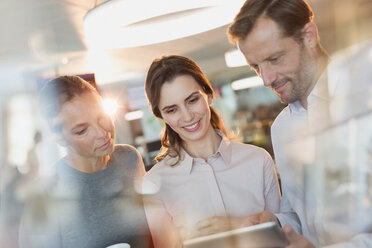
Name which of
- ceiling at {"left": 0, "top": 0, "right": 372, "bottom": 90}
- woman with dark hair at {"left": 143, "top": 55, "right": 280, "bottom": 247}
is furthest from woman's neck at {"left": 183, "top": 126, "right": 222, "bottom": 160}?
ceiling at {"left": 0, "top": 0, "right": 372, "bottom": 90}

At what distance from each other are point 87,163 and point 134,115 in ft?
0.29

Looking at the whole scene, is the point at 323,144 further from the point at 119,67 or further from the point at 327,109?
the point at 119,67

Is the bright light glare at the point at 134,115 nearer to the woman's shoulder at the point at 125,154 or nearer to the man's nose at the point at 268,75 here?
the woman's shoulder at the point at 125,154

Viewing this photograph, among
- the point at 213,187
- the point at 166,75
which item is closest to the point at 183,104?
the point at 166,75

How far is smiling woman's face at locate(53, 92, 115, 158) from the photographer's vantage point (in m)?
0.39

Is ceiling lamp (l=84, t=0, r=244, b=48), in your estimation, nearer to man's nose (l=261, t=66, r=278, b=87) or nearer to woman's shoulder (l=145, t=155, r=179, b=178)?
man's nose (l=261, t=66, r=278, b=87)

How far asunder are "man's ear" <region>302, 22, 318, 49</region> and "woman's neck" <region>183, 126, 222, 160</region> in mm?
187

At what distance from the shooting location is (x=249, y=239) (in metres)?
0.37

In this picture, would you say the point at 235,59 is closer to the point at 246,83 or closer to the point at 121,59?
the point at 246,83

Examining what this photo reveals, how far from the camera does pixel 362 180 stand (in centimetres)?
41

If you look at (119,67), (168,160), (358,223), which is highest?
(119,67)

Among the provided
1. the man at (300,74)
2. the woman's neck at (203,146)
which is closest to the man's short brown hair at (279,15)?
the man at (300,74)

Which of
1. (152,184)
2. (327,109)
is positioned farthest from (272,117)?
(152,184)

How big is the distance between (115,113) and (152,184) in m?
0.14
